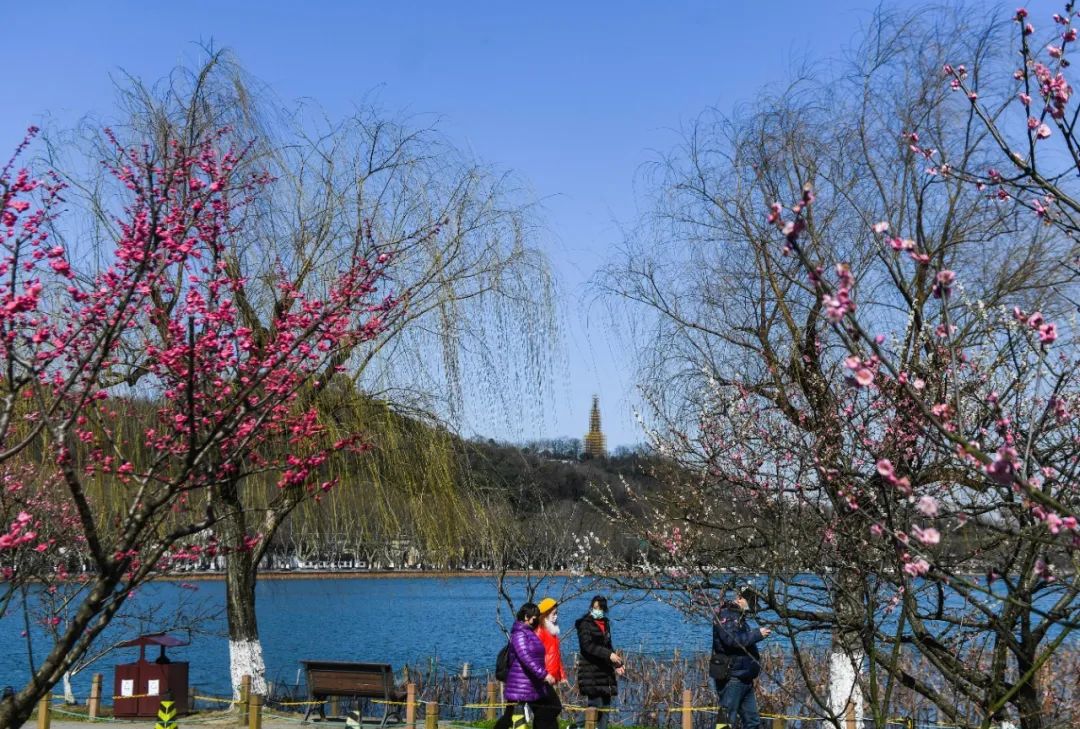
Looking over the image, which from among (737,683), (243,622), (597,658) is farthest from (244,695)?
(737,683)

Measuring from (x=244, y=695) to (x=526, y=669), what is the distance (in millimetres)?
6089

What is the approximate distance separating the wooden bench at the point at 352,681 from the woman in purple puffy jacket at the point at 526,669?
530 cm

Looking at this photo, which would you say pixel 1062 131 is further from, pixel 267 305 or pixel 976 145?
pixel 267 305

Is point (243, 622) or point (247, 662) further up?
point (243, 622)

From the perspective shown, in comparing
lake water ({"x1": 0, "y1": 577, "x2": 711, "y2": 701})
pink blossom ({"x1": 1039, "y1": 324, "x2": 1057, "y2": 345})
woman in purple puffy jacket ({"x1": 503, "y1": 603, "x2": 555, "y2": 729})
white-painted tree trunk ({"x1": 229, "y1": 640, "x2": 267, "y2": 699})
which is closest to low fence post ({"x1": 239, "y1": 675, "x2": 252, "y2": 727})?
white-painted tree trunk ({"x1": 229, "y1": 640, "x2": 267, "y2": 699})

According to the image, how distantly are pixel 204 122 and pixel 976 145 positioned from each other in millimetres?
8307

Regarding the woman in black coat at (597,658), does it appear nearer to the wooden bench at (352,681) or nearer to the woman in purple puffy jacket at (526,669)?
the woman in purple puffy jacket at (526,669)

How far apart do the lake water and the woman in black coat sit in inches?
33.8

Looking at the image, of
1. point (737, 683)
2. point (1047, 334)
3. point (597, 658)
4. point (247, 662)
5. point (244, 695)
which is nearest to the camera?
point (1047, 334)

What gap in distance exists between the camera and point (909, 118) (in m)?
12.1

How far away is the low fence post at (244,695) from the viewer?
14055 millimetres

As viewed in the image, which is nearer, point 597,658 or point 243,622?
point 597,658

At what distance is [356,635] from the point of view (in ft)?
127

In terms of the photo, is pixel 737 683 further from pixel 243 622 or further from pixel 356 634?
pixel 356 634
